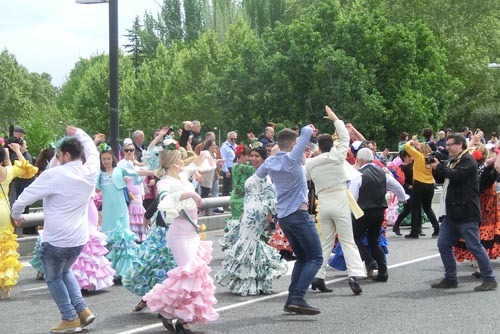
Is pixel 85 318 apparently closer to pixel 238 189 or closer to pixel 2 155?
pixel 2 155

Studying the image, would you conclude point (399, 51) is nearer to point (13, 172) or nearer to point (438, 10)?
point (438, 10)

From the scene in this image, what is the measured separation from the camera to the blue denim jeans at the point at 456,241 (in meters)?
11.0

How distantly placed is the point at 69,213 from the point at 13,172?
264 cm

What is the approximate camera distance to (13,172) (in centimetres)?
1108

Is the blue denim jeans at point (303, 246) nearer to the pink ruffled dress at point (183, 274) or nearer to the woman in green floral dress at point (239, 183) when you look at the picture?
the pink ruffled dress at point (183, 274)

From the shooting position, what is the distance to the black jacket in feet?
36.2

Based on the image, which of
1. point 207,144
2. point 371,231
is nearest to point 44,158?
point 207,144

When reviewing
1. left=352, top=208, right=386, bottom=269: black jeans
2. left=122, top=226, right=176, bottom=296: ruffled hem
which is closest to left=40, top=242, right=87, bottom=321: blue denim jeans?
left=122, top=226, right=176, bottom=296: ruffled hem

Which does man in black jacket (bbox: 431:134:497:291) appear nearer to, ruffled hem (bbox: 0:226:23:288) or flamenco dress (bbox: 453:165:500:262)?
flamenco dress (bbox: 453:165:500:262)

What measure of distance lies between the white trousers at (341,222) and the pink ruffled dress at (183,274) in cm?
228

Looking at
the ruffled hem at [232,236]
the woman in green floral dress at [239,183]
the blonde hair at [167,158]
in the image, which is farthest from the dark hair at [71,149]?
the woman in green floral dress at [239,183]

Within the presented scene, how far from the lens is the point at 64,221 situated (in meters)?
8.69

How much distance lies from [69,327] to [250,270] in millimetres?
2887

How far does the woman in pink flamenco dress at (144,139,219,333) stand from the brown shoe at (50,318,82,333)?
70cm
